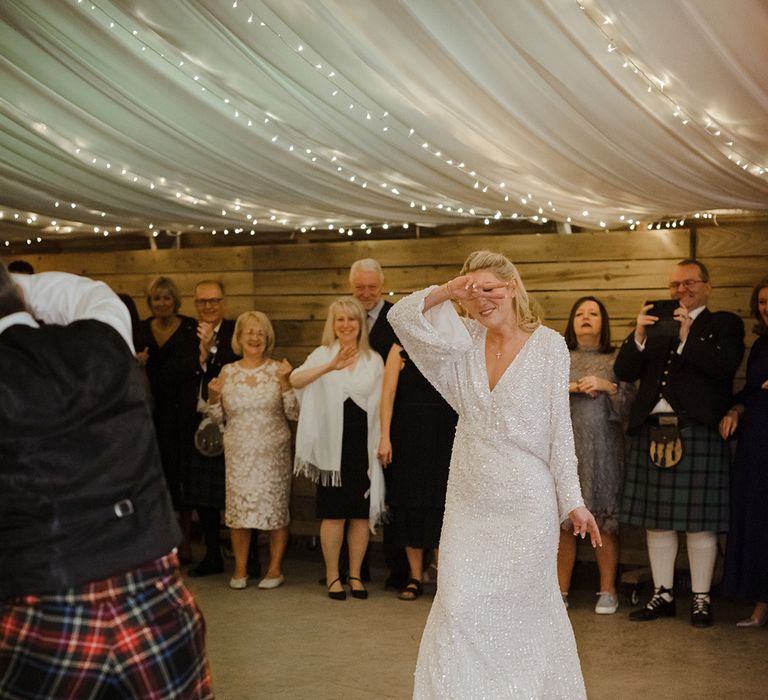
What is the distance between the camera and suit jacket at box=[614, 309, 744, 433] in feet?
17.3

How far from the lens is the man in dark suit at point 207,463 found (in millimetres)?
6500

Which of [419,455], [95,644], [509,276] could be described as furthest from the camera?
[419,455]

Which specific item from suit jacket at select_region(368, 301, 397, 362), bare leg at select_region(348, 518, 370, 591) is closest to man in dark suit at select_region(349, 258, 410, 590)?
suit jacket at select_region(368, 301, 397, 362)

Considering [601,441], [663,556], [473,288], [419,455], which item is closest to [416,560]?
[419,455]

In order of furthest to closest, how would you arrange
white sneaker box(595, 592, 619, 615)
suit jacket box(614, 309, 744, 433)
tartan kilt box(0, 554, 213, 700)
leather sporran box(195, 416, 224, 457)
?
leather sporran box(195, 416, 224, 457)
white sneaker box(595, 592, 619, 615)
suit jacket box(614, 309, 744, 433)
tartan kilt box(0, 554, 213, 700)

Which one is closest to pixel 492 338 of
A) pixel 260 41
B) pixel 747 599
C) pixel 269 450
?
pixel 260 41

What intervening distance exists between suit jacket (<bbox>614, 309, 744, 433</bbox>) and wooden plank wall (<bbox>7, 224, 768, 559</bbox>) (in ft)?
3.43

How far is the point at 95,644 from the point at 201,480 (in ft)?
15.1

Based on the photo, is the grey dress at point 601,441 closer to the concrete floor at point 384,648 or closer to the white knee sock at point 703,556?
the white knee sock at point 703,556

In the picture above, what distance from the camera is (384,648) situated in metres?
4.91

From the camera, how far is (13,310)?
6.60 ft

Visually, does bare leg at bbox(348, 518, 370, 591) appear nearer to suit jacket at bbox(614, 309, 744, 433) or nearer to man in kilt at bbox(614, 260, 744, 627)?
man in kilt at bbox(614, 260, 744, 627)

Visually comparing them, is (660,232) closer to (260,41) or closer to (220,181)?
(220,181)

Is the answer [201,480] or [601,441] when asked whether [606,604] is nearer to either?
[601,441]
